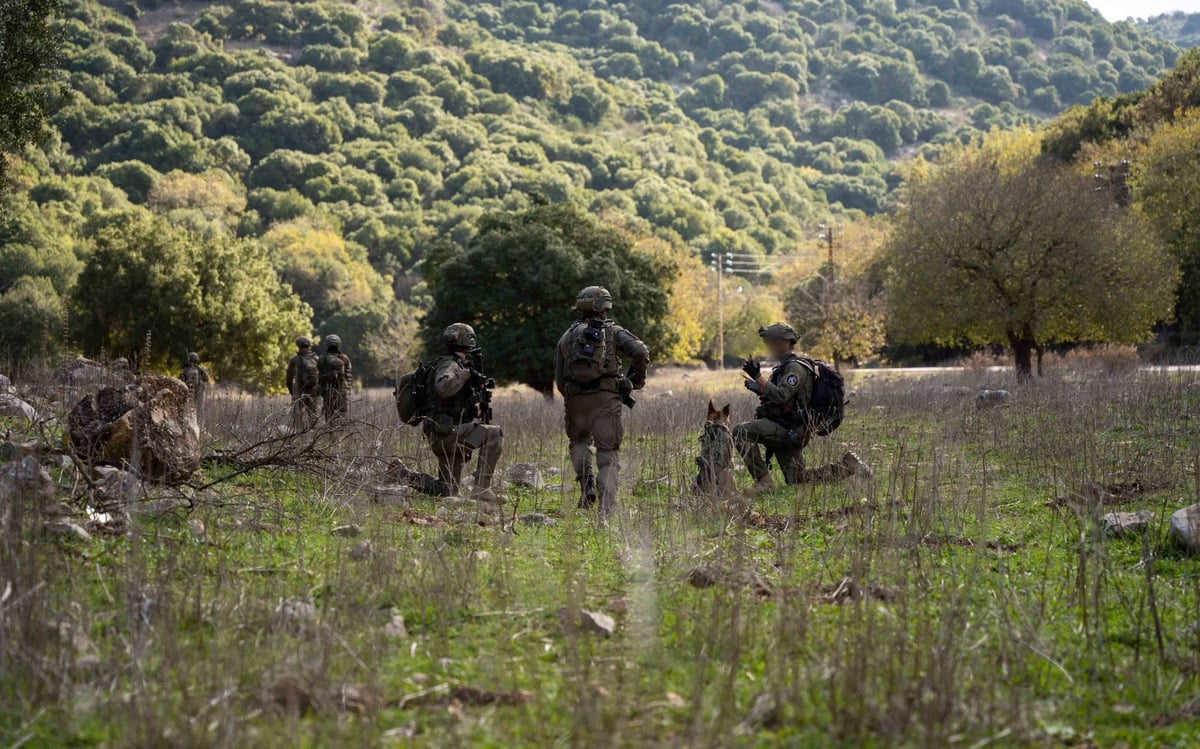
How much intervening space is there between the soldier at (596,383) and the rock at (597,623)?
3990 millimetres

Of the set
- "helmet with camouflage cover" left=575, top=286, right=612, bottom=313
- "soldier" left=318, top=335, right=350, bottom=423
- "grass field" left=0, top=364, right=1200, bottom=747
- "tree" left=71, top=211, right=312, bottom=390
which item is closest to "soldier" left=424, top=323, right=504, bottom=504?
"helmet with camouflage cover" left=575, top=286, right=612, bottom=313

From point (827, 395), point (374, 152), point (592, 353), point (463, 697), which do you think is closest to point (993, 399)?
A: point (827, 395)

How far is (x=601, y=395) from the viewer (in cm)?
928

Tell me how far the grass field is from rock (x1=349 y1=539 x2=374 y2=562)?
2cm

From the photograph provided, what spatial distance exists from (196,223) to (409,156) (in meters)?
40.1

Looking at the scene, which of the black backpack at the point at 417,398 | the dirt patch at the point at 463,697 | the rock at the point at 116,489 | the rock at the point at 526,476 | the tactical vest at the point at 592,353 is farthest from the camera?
the rock at the point at 526,476

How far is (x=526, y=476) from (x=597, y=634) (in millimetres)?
5816

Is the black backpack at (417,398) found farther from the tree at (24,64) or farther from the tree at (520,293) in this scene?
the tree at (520,293)

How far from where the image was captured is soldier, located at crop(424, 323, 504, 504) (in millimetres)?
9555

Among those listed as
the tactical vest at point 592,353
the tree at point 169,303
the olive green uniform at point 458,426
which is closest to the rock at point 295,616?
the tactical vest at point 592,353

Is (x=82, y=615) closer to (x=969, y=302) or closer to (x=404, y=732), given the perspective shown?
(x=404, y=732)

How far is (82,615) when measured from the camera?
444 centimetres

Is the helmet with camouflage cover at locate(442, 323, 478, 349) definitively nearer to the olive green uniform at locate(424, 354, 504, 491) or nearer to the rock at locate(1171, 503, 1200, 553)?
the olive green uniform at locate(424, 354, 504, 491)

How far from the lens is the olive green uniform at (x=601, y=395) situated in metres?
9.12
